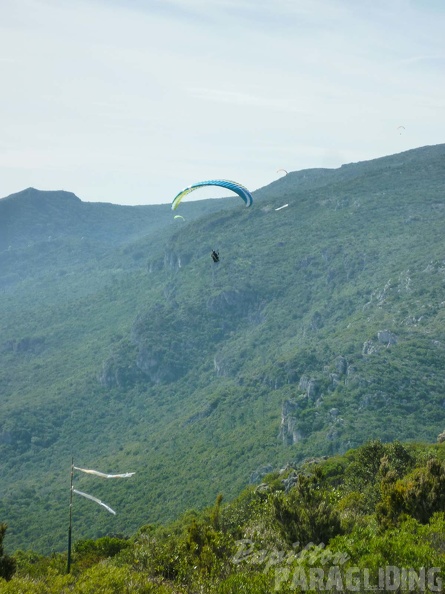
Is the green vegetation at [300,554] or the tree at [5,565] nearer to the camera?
the green vegetation at [300,554]

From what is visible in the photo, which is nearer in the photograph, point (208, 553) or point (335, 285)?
point (208, 553)

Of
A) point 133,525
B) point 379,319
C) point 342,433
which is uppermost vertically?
point 379,319

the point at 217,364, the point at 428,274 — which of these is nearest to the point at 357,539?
the point at 428,274

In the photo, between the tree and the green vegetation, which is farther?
the tree

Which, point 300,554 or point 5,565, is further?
point 5,565

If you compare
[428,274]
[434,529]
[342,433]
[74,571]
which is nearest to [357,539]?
[434,529]

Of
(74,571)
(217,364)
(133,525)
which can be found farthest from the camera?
(217,364)

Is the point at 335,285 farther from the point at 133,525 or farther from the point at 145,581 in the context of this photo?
the point at 145,581

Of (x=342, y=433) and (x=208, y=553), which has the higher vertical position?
(x=208, y=553)

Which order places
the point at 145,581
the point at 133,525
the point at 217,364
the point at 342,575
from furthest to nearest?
the point at 217,364
the point at 133,525
the point at 145,581
the point at 342,575
